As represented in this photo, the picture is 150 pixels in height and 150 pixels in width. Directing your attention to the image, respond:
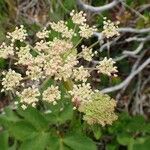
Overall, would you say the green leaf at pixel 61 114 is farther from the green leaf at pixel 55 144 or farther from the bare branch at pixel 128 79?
the bare branch at pixel 128 79

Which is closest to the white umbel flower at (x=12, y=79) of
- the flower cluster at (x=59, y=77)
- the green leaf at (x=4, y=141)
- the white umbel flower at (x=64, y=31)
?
the flower cluster at (x=59, y=77)

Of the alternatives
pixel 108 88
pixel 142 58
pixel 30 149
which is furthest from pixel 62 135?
pixel 142 58

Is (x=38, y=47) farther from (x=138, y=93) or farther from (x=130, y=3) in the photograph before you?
(x=130, y=3)

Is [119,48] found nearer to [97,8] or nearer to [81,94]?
[97,8]

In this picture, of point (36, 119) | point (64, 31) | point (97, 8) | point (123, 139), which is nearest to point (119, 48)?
point (97, 8)

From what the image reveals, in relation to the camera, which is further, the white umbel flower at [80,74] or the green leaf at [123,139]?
the green leaf at [123,139]
